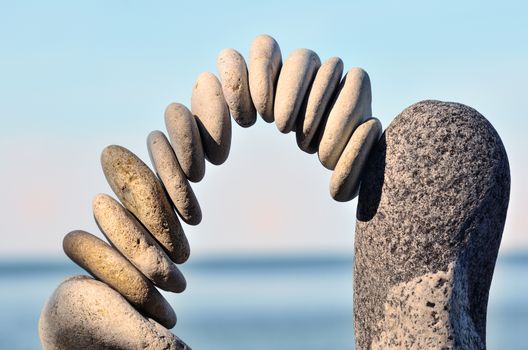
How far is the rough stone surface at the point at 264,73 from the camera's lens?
5605mm

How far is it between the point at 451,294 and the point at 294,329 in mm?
12999

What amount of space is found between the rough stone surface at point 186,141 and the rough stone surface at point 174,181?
4cm

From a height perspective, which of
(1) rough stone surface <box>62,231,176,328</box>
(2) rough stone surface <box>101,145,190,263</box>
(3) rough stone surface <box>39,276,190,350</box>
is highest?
(2) rough stone surface <box>101,145,190,263</box>

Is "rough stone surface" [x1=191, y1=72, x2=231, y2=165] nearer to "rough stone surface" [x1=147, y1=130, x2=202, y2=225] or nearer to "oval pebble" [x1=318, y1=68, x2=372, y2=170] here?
"rough stone surface" [x1=147, y1=130, x2=202, y2=225]

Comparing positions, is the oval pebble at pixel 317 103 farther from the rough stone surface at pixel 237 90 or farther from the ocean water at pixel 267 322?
the ocean water at pixel 267 322

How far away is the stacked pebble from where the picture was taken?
549cm

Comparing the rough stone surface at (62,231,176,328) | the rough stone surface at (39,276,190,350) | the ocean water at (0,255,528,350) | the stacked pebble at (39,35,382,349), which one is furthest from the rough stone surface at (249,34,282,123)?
the ocean water at (0,255,528,350)

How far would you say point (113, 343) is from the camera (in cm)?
548

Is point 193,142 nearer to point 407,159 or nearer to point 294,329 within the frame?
point 407,159

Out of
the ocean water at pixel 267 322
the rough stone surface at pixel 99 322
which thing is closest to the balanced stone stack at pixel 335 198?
the rough stone surface at pixel 99 322

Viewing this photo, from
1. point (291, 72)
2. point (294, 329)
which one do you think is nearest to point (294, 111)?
point (291, 72)

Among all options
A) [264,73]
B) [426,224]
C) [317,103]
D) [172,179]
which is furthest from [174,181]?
[426,224]

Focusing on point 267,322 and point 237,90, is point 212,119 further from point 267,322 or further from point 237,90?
point 267,322

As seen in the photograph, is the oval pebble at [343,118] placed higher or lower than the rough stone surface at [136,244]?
higher
